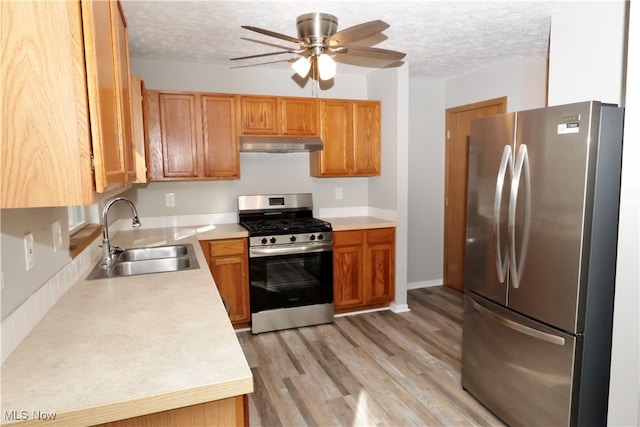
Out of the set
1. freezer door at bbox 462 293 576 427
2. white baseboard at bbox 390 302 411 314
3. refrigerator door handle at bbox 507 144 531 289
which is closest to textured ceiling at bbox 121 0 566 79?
refrigerator door handle at bbox 507 144 531 289

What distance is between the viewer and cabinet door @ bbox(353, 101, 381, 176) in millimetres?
4031

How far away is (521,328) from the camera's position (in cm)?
207

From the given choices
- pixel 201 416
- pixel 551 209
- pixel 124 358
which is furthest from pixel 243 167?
pixel 201 416

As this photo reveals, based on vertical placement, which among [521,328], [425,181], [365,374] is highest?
[425,181]

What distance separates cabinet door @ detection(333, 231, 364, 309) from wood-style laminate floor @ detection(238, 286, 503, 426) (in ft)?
0.71

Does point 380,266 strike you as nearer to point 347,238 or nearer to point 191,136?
point 347,238

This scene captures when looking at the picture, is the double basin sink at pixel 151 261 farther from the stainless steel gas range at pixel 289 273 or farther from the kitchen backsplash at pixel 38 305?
the stainless steel gas range at pixel 289 273

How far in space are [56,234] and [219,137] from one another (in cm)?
211

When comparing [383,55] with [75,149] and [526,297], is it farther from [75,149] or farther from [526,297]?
[75,149]

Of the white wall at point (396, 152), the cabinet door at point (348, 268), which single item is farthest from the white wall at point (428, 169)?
the cabinet door at point (348, 268)

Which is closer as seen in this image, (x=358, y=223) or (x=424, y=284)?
(x=358, y=223)

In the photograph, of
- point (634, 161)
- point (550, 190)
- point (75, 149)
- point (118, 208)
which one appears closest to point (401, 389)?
point (550, 190)

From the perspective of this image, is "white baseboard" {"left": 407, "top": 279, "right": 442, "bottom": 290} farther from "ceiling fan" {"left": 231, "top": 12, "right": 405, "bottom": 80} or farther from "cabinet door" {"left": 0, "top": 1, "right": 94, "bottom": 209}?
"cabinet door" {"left": 0, "top": 1, "right": 94, "bottom": 209}

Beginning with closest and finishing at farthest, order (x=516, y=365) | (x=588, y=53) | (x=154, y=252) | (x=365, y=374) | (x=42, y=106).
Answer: (x=42, y=106) < (x=516, y=365) < (x=588, y=53) < (x=154, y=252) < (x=365, y=374)
